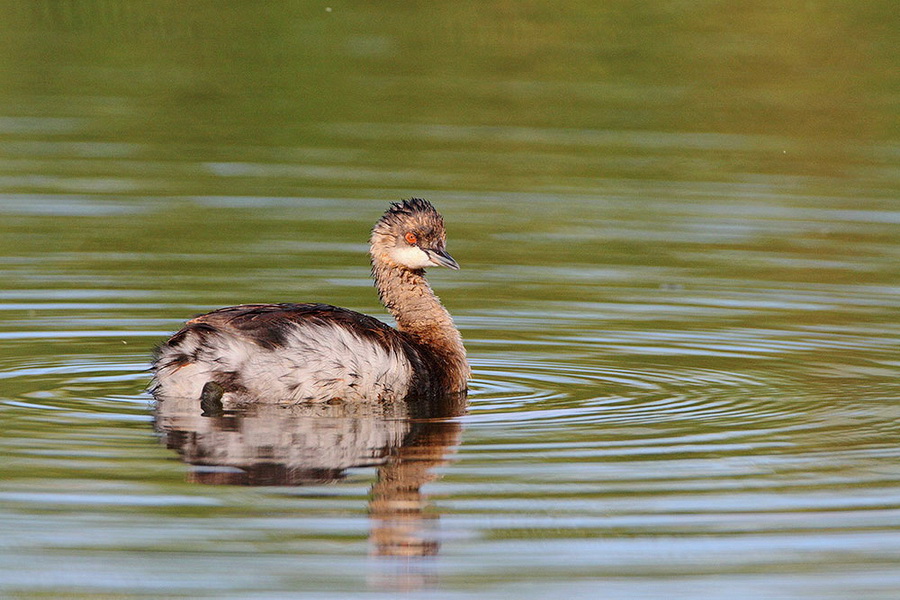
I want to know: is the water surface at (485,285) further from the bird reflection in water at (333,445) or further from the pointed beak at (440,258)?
the pointed beak at (440,258)

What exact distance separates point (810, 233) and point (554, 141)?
4.13 metres

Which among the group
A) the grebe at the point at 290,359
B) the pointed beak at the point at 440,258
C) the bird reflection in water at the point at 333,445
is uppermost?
the pointed beak at the point at 440,258

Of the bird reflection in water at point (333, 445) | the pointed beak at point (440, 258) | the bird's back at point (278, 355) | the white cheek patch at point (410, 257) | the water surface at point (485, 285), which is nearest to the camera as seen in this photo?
the water surface at point (485, 285)

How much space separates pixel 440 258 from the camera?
1037 centimetres

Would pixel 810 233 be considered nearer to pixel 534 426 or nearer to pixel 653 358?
pixel 653 358

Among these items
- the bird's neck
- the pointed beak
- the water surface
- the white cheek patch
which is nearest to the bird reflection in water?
the water surface

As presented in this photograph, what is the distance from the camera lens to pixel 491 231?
15.1m

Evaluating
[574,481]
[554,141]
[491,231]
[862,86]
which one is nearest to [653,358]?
[574,481]

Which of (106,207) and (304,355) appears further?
(106,207)

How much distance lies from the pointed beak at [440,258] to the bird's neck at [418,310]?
0.28 metres

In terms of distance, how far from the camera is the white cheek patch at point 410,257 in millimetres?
10453

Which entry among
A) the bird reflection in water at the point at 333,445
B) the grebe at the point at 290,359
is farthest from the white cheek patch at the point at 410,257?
the bird reflection in water at the point at 333,445

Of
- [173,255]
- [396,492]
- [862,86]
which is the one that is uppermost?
[862,86]

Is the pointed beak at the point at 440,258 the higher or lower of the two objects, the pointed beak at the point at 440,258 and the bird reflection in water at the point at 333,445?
the higher
